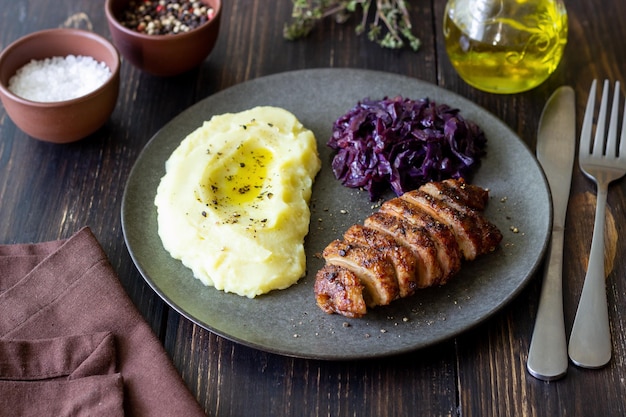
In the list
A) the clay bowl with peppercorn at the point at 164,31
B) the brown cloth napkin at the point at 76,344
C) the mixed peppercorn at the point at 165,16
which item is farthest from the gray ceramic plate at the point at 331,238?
the mixed peppercorn at the point at 165,16

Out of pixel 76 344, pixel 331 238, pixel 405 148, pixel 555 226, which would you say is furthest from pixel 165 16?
pixel 555 226

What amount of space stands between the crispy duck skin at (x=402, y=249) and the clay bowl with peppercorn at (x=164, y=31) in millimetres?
1987

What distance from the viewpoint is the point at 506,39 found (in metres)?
4.96

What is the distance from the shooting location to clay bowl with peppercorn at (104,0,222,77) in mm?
5215

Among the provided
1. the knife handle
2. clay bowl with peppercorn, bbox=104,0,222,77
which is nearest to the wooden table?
the knife handle

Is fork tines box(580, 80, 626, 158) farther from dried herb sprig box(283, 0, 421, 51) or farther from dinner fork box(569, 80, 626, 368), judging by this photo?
dried herb sprig box(283, 0, 421, 51)

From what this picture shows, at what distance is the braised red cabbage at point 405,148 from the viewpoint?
4.64 m

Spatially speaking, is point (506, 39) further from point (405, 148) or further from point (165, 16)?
point (165, 16)

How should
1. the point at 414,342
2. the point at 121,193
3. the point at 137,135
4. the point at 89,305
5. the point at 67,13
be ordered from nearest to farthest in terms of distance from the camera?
the point at 414,342 → the point at 89,305 → the point at 121,193 → the point at 137,135 → the point at 67,13

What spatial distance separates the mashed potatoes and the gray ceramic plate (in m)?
0.10

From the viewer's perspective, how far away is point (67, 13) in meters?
6.27

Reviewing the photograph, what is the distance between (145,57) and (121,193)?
3.44ft

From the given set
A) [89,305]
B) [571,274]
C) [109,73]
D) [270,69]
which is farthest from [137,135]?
[571,274]

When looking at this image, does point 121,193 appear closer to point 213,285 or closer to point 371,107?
point 213,285
